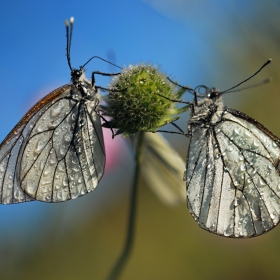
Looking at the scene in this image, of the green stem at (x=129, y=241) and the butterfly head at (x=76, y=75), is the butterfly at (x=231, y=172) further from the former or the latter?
the butterfly head at (x=76, y=75)

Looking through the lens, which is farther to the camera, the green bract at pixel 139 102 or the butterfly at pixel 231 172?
the green bract at pixel 139 102

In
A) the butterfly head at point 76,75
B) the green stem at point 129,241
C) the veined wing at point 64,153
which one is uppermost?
the butterfly head at point 76,75

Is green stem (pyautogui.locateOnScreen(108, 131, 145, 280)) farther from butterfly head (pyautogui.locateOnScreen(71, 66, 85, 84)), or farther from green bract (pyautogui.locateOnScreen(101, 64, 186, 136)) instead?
butterfly head (pyautogui.locateOnScreen(71, 66, 85, 84))

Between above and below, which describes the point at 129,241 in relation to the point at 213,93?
below

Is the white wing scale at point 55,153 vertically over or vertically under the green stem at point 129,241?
over

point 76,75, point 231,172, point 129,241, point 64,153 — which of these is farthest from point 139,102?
point 129,241

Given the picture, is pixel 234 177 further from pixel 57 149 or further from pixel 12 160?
pixel 12 160

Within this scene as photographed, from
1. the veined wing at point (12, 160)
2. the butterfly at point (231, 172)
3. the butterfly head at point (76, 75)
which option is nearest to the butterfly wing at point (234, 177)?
the butterfly at point (231, 172)
